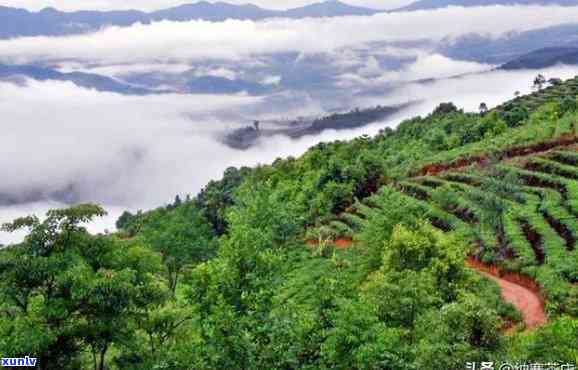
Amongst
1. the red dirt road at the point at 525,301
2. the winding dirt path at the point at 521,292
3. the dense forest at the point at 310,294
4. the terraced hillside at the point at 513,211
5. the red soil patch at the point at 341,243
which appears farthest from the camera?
the red soil patch at the point at 341,243

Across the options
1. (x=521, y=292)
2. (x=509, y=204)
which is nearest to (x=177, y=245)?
(x=509, y=204)

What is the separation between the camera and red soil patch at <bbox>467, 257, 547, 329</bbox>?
3588 centimetres

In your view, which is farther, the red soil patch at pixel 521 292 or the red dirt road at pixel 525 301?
the red soil patch at pixel 521 292

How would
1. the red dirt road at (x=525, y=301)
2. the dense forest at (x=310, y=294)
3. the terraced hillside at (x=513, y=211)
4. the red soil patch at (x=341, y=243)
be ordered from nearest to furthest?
1. the dense forest at (x=310, y=294)
2. the red dirt road at (x=525, y=301)
3. the terraced hillside at (x=513, y=211)
4. the red soil patch at (x=341, y=243)

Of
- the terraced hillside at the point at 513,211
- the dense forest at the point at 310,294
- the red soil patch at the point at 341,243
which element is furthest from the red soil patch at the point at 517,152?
the red soil patch at the point at 341,243

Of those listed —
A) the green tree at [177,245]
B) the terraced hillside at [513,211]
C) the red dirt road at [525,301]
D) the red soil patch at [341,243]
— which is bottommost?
the green tree at [177,245]

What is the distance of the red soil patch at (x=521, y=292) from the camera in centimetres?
3588

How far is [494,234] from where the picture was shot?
4822 cm

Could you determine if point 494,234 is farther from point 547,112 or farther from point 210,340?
point 547,112

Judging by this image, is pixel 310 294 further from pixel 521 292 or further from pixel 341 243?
pixel 341 243

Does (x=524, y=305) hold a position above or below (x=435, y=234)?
below

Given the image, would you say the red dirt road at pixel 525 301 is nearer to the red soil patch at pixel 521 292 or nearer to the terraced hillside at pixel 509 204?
the red soil patch at pixel 521 292

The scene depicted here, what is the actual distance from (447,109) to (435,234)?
128548 mm

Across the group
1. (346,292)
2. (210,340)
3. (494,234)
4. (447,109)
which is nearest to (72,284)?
(210,340)
